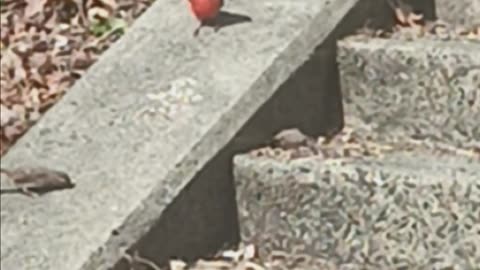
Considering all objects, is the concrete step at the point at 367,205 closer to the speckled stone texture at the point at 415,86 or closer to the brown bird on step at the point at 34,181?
the speckled stone texture at the point at 415,86

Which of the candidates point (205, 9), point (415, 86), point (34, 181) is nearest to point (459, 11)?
point (415, 86)

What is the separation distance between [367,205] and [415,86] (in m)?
0.37

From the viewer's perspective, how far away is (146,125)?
3070 millimetres

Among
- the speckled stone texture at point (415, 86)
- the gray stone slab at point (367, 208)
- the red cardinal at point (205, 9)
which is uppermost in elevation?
the red cardinal at point (205, 9)

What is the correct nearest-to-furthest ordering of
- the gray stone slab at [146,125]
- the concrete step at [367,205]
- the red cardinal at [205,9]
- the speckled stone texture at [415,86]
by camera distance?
1. the concrete step at [367,205]
2. the gray stone slab at [146,125]
3. the speckled stone texture at [415,86]
4. the red cardinal at [205,9]

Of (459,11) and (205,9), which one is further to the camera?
(459,11)

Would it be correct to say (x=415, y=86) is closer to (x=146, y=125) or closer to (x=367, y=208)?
(x=367, y=208)

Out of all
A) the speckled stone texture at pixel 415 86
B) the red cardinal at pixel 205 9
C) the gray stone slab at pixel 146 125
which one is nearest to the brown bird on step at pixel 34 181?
the gray stone slab at pixel 146 125

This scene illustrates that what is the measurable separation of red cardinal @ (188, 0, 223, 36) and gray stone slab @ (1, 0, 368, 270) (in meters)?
0.04

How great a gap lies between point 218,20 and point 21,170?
1.92 ft

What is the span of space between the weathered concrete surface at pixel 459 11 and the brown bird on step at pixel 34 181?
1.00 meters

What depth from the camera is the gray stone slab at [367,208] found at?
2.75 meters

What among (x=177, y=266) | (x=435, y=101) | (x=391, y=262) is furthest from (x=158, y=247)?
(x=435, y=101)

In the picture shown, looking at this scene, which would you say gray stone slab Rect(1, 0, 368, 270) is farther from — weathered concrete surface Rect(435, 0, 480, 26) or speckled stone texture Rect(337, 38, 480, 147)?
weathered concrete surface Rect(435, 0, 480, 26)
